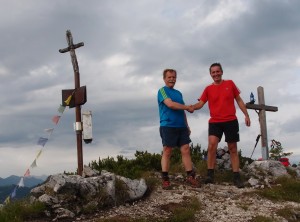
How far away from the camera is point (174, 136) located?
28.1 feet

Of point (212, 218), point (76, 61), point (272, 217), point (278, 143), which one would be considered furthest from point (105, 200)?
point (278, 143)

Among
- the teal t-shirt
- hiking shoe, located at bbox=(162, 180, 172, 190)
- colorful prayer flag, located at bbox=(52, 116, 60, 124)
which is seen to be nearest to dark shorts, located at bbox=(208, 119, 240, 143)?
the teal t-shirt

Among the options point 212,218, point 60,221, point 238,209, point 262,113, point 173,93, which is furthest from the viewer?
point 262,113

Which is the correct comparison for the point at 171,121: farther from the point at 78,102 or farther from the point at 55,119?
the point at 55,119

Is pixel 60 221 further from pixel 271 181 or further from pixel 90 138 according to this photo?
pixel 271 181

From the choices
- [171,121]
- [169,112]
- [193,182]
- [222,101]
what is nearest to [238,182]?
[193,182]

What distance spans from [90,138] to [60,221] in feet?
11.1

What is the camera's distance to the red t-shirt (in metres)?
8.98

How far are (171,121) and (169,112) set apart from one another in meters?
0.19

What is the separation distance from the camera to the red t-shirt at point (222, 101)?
29.5 feet

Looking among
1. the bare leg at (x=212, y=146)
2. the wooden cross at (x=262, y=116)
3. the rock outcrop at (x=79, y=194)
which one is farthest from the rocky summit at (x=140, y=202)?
the wooden cross at (x=262, y=116)

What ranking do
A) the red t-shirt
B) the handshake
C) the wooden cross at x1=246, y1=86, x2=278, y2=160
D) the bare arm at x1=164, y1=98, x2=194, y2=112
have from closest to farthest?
the bare arm at x1=164, y1=98, x2=194, y2=112 < the handshake < the red t-shirt < the wooden cross at x1=246, y1=86, x2=278, y2=160

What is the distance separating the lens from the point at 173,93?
8.69 meters

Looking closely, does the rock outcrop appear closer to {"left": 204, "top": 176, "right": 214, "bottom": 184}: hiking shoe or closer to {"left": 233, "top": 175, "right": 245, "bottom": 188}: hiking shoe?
{"left": 204, "top": 176, "right": 214, "bottom": 184}: hiking shoe
